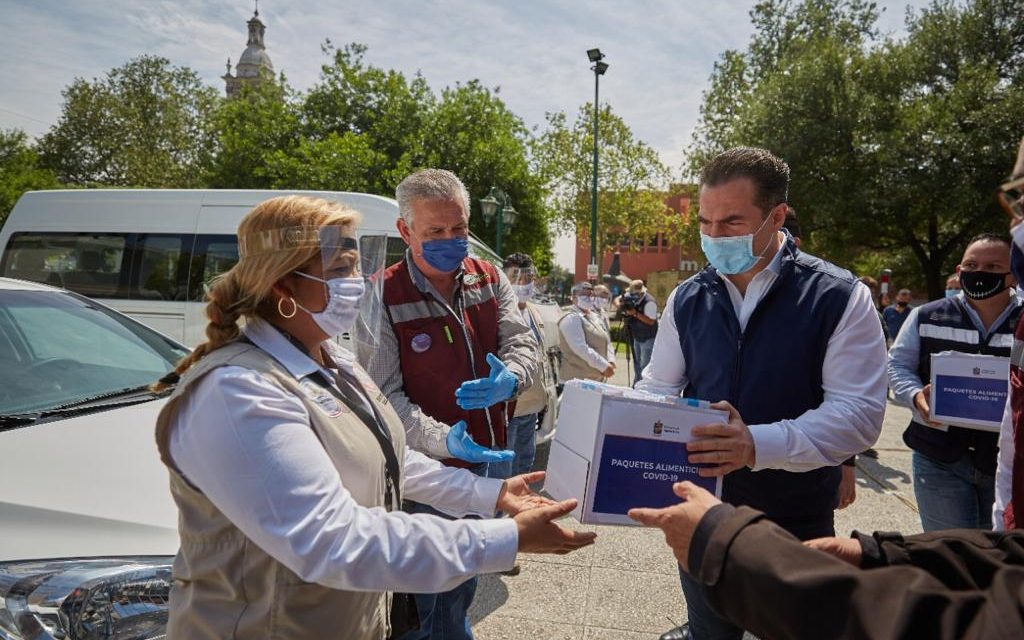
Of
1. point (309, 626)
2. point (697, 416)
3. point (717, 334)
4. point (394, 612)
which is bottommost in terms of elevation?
point (394, 612)

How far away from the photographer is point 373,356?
7.66 feet

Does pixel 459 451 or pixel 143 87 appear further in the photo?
pixel 143 87

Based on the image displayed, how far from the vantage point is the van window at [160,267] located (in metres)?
7.24

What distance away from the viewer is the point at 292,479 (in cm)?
123

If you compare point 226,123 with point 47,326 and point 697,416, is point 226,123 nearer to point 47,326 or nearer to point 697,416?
Result: point 47,326

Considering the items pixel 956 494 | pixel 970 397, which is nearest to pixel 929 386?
pixel 970 397

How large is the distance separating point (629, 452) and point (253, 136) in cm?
2176

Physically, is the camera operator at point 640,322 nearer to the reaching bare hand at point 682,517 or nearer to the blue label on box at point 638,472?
the blue label on box at point 638,472

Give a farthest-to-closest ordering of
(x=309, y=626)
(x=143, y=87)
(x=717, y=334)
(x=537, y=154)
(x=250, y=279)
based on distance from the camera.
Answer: (x=143, y=87), (x=537, y=154), (x=717, y=334), (x=250, y=279), (x=309, y=626)

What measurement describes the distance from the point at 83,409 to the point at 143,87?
39.5 meters

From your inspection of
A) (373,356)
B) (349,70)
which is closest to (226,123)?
(349,70)

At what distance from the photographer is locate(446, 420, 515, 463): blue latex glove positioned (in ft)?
7.31

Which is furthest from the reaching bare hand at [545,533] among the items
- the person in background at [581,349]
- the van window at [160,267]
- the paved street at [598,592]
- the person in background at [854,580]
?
the van window at [160,267]

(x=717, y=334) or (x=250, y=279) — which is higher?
(x=250, y=279)
